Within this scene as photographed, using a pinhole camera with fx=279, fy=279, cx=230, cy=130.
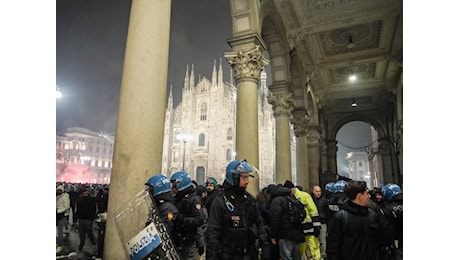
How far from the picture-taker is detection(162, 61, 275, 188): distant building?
155 ft

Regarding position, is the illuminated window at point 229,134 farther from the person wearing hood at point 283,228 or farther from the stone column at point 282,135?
the person wearing hood at point 283,228

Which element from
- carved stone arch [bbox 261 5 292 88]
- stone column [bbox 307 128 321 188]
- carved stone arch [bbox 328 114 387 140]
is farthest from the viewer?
carved stone arch [bbox 328 114 387 140]

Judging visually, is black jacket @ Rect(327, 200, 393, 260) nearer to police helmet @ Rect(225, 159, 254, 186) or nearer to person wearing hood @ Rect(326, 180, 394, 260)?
person wearing hood @ Rect(326, 180, 394, 260)

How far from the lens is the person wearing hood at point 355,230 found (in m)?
2.45

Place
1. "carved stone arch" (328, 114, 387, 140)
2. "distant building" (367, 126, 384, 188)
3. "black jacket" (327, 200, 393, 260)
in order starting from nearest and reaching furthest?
1. "black jacket" (327, 200, 393, 260)
2. "carved stone arch" (328, 114, 387, 140)
3. "distant building" (367, 126, 384, 188)

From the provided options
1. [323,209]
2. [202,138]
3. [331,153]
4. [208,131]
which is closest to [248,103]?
[323,209]

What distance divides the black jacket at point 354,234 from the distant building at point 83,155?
55.3m

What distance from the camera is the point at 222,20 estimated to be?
27.6m

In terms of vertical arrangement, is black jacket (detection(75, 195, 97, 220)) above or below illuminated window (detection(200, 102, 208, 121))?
below

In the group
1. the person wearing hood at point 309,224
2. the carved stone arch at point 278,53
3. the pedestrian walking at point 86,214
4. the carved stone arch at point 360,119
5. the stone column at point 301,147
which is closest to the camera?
the person wearing hood at point 309,224

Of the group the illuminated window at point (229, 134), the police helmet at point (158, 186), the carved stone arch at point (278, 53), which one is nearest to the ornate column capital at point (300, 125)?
the carved stone arch at point (278, 53)

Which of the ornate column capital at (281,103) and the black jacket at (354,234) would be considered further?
the ornate column capital at (281,103)

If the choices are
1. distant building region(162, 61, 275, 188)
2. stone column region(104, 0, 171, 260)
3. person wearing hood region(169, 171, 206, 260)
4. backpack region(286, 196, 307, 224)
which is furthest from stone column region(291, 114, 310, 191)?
distant building region(162, 61, 275, 188)

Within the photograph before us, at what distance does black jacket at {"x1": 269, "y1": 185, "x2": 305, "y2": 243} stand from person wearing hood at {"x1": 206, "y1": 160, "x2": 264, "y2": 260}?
1.24m
